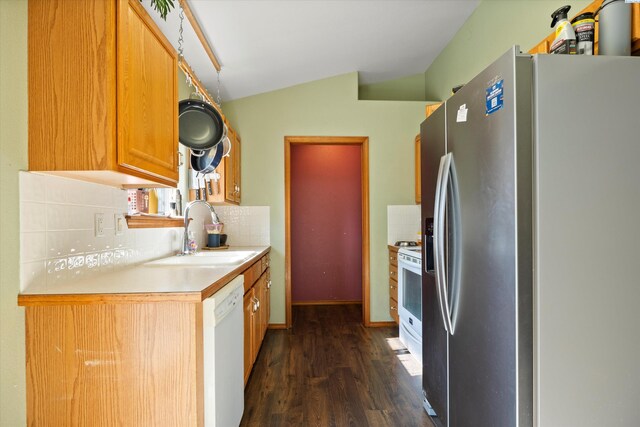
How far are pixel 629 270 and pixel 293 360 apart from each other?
88.9 inches

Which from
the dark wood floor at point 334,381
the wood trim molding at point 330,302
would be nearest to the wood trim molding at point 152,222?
the dark wood floor at point 334,381

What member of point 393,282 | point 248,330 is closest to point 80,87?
point 248,330

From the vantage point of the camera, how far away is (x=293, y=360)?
107 inches

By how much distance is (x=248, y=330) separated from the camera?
2201mm

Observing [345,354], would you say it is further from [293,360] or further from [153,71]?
[153,71]

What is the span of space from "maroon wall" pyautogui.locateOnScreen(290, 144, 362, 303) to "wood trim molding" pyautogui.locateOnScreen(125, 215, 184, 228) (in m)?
2.24

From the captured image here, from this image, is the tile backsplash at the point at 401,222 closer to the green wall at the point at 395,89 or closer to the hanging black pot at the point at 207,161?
the green wall at the point at 395,89

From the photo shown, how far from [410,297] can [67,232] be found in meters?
2.44

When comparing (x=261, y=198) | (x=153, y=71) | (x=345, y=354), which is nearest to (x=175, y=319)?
(x=153, y=71)

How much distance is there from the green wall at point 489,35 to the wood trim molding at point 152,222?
262 cm

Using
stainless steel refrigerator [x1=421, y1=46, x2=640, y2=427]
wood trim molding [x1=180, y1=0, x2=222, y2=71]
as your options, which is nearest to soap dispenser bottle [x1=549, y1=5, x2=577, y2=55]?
stainless steel refrigerator [x1=421, y1=46, x2=640, y2=427]

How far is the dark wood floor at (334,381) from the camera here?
1.93 metres

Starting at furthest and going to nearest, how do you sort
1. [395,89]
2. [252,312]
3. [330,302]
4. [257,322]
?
[330,302]
[395,89]
[257,322]
[252,312]

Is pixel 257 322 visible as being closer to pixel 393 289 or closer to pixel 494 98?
pixel 393 289
